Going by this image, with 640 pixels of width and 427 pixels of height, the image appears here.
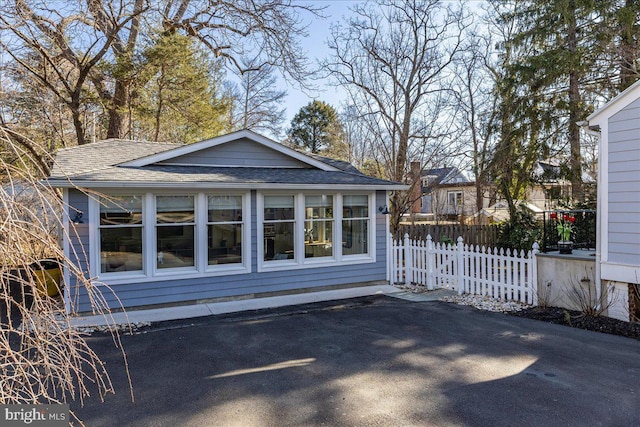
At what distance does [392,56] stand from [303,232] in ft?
35.8

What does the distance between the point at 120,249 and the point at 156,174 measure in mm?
1601

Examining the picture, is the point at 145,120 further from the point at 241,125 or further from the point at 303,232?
the point at 303,232

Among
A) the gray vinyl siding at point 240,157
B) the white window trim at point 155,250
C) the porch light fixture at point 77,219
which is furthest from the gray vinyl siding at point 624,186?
the porch light fixture at point 77,219

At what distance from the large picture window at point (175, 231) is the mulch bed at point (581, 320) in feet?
20.9

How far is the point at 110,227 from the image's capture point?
7309mm

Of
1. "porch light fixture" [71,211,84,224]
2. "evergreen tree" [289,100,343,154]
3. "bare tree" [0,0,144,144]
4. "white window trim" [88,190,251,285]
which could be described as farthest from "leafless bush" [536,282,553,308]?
"evergreen tree" [289,100,343,154]

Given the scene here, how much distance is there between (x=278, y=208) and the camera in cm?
872

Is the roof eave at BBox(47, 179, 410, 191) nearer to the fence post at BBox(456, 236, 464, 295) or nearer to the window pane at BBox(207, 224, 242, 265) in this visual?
the window pane at BBox(207, 224, 242, 265)

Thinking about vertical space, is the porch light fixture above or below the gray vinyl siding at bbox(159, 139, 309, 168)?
below

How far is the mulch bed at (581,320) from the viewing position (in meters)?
6.02

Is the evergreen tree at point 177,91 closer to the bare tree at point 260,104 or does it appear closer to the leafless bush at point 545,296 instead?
the bare tree at point 260,104

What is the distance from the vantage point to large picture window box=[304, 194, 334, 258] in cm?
901

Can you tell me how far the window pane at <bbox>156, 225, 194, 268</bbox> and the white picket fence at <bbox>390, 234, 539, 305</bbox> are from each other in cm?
488

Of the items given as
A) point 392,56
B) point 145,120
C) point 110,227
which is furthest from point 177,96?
point 110,227
